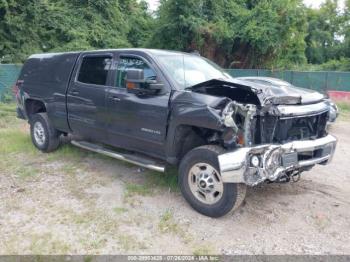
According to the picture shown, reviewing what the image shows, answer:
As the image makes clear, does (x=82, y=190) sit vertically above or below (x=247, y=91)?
below

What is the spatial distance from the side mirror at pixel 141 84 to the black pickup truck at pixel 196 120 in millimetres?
13

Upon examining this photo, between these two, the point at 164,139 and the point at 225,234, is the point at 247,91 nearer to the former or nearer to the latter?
the point at 164,139

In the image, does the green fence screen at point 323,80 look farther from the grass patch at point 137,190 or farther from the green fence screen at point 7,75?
the grass patch at point 137,190

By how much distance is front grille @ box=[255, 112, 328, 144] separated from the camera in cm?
420

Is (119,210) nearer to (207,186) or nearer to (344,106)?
(207,186)

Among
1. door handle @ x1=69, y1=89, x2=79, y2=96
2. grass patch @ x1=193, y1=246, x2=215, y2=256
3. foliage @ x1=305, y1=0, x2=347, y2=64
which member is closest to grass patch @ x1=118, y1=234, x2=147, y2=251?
grass patch @ x1=193, y1=246, x2=215, y2=256

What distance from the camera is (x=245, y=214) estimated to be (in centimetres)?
440

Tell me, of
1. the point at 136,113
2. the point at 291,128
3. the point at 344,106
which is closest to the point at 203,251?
the point at 291,128

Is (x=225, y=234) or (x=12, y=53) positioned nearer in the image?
(x=225, y=234)

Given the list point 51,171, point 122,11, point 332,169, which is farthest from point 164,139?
point 122,11

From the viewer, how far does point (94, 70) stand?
577cm

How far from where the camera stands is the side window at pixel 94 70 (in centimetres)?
558

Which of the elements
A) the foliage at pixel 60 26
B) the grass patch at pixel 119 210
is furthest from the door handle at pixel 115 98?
the foliage at pixel 60 26

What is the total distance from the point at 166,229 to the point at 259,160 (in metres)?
1.26
